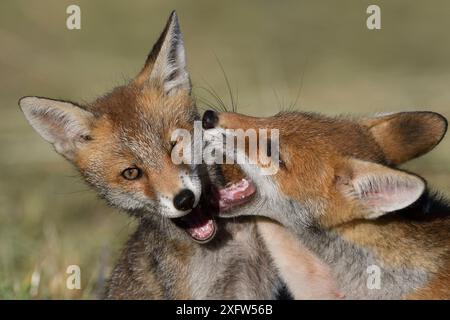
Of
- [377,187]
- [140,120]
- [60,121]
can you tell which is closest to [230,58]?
[60,121]

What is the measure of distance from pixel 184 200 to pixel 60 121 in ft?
4.70

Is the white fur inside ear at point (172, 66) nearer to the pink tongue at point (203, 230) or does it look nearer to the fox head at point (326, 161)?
the fox head at point (326, 161)

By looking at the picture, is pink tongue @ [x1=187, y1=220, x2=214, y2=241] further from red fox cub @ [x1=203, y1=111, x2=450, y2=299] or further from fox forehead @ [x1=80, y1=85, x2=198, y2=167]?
fox forehead @ [x1=80, y1=85, x2=198, y2=167]

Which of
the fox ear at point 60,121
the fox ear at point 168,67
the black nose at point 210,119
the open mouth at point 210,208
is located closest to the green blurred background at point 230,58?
the fox ear at point 60,121

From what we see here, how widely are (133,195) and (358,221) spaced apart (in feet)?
5.34

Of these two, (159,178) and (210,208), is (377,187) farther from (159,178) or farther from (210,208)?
(159,178)

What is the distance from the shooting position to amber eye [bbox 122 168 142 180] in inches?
273

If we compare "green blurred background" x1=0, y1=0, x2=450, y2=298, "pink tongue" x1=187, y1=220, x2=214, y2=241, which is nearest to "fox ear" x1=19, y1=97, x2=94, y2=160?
"pink tongue" x1=187, y1=220, x2=214, y2=241

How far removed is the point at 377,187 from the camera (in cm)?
635

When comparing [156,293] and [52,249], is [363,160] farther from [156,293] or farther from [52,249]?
[52,249]

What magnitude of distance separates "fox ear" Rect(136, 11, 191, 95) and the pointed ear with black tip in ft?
5.20

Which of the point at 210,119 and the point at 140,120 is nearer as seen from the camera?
the point at 210,119

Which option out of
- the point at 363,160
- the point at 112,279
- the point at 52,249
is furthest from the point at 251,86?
the point at 363,160

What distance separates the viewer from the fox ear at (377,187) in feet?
20.0
